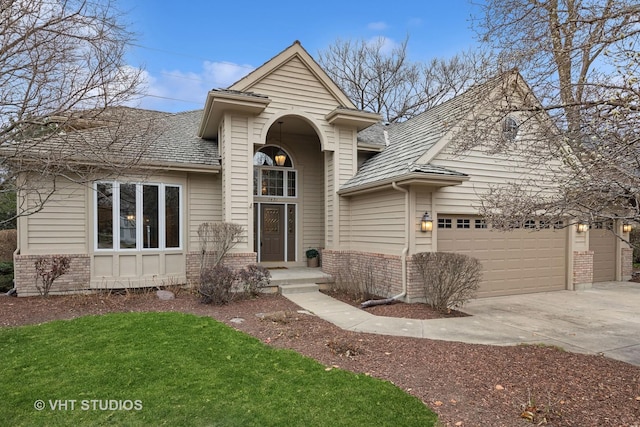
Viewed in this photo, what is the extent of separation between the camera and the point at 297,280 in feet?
32.5

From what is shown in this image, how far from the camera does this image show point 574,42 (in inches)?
164

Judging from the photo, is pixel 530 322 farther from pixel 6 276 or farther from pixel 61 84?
pixel 6 276

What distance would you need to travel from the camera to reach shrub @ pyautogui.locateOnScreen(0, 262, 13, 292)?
32.3ft

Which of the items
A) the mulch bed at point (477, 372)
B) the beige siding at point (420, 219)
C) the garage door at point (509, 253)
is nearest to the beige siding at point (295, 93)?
the beige siding at point (420, 219)

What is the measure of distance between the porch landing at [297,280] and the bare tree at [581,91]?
588cm

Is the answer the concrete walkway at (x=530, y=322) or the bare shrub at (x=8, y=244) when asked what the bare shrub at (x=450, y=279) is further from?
the bare shrub at (x=8, y=244)

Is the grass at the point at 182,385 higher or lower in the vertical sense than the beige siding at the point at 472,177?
lower

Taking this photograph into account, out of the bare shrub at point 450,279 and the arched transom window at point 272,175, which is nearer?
the bare shrub at point 450,279

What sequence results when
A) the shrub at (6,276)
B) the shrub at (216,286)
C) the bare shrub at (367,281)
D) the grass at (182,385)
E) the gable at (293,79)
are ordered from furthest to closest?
the gable at (293,79) → the shrub at (6,276) → the bare shrub at (367,281) → the shrub at (216,286) → the grass at (182,385)

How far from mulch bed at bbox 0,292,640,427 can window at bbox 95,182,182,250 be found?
268cm

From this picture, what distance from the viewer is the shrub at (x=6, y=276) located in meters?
9.85

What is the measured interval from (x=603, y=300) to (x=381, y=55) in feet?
64.7

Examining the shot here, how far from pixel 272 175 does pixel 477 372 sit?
9.25m

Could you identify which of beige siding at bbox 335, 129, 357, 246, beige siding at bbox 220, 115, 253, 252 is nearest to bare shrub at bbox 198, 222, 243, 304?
beige siding at bbox 220, 115, 253, 252
